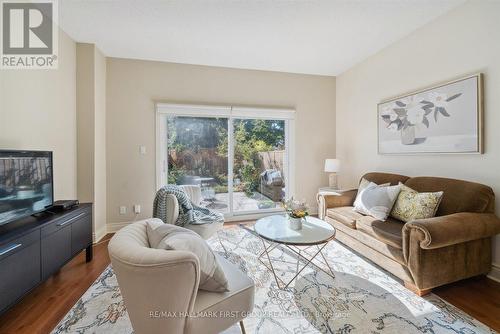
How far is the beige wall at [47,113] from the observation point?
201 centimetres

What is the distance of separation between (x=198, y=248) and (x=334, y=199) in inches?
100

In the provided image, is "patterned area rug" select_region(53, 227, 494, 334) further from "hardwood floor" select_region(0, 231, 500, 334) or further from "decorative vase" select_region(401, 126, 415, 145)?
"decorative vase" select_region(401, 126, 415, 145)

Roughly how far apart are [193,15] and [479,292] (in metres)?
3.86

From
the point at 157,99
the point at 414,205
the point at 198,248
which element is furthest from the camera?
the point at 157,99

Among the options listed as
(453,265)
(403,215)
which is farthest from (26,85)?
(453,265)

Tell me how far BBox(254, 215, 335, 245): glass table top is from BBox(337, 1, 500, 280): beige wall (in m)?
1.63

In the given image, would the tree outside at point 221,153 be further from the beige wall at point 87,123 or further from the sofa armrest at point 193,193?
the beige wall at point 87,123

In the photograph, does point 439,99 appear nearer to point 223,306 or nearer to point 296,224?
point 296,224

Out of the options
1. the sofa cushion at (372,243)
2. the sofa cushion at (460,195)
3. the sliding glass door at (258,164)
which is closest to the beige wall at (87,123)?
the sliding glass door at (258,164)

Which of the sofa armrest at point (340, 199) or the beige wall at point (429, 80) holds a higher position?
the beige wall at point (429, 80)

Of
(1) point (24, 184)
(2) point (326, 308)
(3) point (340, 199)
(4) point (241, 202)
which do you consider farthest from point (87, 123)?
(3) point (340, 199)

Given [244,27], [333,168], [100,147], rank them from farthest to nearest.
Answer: [333,168] → [100,147] → [244,27]

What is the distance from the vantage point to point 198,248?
3.77ft

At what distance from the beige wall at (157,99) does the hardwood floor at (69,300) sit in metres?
1.39
